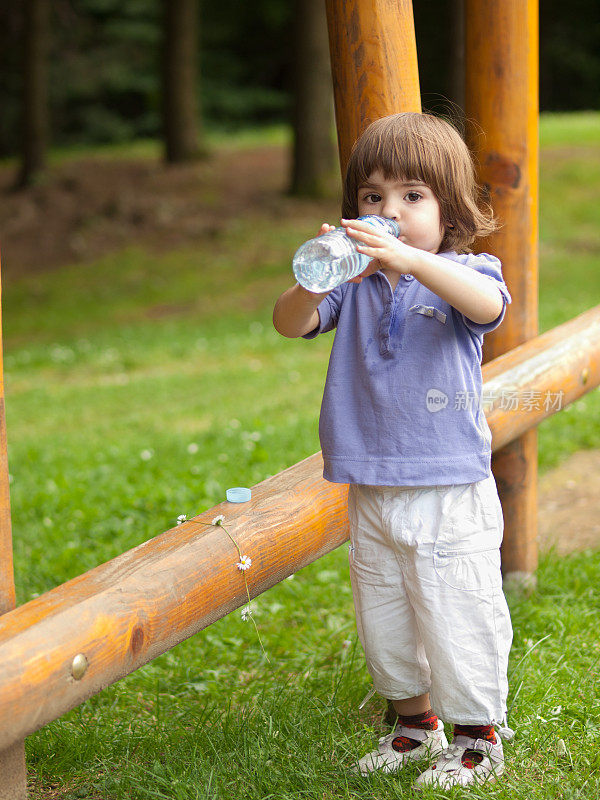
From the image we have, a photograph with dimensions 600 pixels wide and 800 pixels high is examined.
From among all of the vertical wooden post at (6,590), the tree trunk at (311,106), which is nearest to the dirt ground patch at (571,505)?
the vertical wooden post at (6,590)

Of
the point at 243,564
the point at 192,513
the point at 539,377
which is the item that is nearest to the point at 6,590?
the point at 243,564

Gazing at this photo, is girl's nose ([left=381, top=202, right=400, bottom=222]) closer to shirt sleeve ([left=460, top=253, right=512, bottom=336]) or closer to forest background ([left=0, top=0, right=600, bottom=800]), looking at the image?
shirt sleeve ([left=460, top=253, right=512, bottom=336])

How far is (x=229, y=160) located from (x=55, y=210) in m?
3.64

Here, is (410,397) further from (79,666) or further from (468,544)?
(79,666)

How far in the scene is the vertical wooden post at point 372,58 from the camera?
2.82 meters

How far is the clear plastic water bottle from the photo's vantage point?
2.11 metres

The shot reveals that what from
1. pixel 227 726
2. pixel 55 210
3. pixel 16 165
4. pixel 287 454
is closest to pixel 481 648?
pixel 227 726

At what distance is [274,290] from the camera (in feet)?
42.8

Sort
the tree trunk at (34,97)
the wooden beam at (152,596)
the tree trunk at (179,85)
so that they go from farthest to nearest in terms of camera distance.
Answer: the tree trunk at (34,97)
the tree trunk at (179,85)
the wooden beam at (152,596)

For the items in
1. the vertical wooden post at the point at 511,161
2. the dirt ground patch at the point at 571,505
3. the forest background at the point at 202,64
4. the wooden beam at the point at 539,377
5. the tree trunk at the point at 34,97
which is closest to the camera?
the wooden beam at the point at 539,377

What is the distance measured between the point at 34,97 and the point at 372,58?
18.2 meters

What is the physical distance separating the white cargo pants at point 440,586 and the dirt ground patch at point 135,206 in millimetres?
13110

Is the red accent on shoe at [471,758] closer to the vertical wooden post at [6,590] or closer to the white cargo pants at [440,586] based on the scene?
the white cargo pants at [440,586]

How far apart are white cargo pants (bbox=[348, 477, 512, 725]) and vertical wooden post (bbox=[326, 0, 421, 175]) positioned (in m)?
1.01
